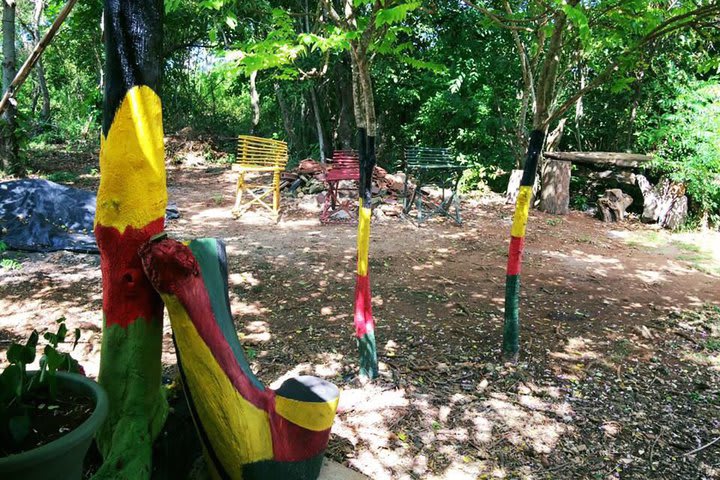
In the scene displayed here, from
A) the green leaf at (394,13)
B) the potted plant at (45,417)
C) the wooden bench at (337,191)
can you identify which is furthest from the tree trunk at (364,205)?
the wooden bench at (337,191)

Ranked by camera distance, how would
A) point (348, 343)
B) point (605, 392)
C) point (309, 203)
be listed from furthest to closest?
1. point (309, 203)
2. point (348, 343)
3. point (605, 392)

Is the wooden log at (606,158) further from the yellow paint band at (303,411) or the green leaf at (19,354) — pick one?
the green leaf at (19,354)

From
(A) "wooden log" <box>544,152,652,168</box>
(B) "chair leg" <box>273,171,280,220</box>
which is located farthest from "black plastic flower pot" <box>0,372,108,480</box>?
(A) "wooden log" <box>544,152,652,168</box>

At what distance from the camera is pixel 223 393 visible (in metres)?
1.66

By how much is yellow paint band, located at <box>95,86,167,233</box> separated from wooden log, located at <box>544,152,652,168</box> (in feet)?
31.0

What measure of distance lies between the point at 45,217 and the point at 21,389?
6.26m

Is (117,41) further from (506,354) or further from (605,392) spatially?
(605,392)

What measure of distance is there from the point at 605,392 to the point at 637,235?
5.77 m

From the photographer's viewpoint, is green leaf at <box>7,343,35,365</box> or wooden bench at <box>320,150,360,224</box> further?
wooden bench at <box>320,150,360,224</box>

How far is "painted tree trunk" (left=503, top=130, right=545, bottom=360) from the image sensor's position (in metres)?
3.29

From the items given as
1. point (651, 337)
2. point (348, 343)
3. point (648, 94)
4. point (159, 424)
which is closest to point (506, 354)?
point (348, 343)

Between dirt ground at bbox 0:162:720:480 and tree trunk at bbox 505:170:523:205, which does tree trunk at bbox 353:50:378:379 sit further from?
tree trunk at bbox 505:170:523:205

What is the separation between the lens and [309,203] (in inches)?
373

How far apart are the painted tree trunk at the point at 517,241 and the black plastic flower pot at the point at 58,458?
2734 mm
